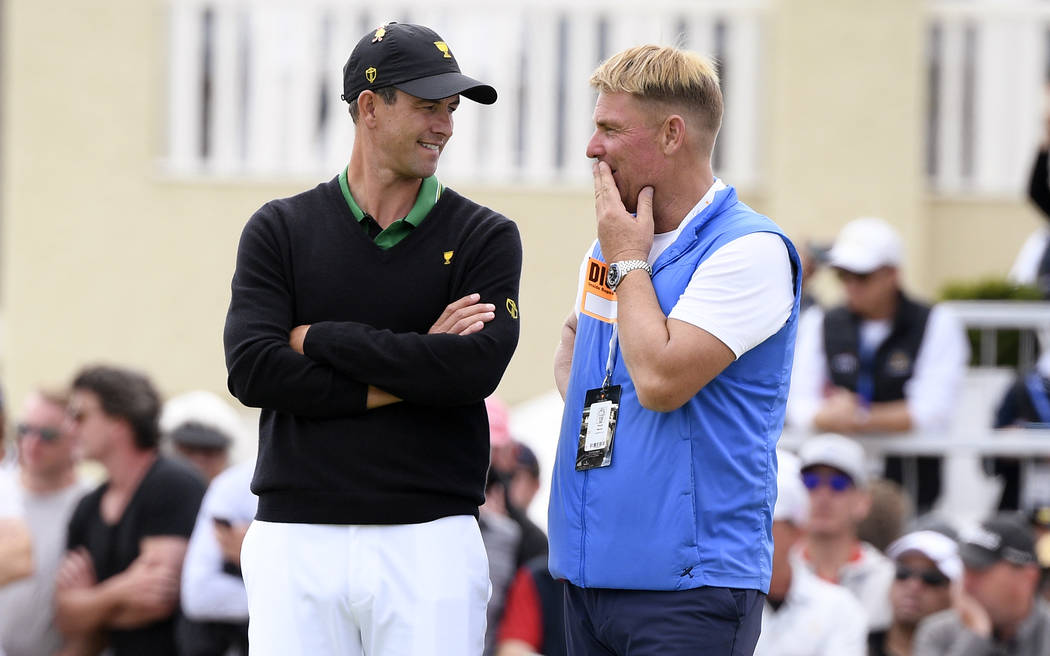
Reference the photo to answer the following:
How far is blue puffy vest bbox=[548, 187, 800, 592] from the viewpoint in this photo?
330cm

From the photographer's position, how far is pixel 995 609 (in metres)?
5.87

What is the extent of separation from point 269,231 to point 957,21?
771 centimetres

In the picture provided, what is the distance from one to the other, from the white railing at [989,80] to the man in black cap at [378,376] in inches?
286

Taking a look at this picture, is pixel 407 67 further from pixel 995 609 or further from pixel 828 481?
pixel 995 609

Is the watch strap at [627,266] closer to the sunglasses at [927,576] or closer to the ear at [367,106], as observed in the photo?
the ear at [367,106]

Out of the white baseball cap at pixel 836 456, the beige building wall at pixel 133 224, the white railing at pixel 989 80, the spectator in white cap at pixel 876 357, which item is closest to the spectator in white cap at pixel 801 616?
the white baseball cap at pixel 836 456

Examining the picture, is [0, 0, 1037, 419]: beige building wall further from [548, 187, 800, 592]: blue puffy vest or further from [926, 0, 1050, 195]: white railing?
[548, 187, 800, 592]: blue puffy vest

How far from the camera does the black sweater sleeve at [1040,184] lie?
20.8ft

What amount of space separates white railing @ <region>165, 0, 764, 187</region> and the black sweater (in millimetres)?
6717

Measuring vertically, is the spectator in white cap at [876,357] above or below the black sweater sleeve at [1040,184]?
below

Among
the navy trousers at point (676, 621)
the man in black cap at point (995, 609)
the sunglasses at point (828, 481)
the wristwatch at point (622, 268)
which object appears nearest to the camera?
the navy trousers at point (676, 621)

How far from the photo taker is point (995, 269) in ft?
34.0

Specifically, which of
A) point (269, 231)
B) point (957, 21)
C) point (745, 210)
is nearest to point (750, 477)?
point (745, 210)

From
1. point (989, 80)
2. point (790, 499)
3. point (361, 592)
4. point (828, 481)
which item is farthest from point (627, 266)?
point (989, 80)
